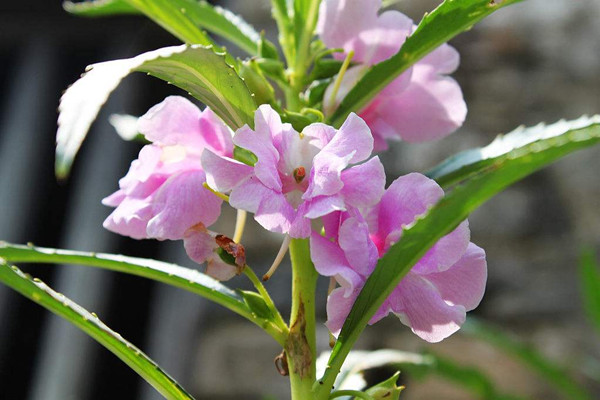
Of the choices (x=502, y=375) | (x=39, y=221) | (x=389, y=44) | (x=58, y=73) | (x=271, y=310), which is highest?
(x=58, y=73)

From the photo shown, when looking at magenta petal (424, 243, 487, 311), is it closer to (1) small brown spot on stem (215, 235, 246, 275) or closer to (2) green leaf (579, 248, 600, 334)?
(1) small brown spot on stem (215, 235, 246, 275)

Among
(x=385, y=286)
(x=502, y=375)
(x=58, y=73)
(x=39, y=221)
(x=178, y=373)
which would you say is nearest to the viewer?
(x=385, y=286)

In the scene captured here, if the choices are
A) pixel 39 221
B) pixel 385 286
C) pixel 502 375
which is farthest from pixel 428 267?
pixel 39 221

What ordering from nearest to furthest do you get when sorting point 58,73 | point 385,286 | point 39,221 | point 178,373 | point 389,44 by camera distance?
point 385,286 < point 389,44 < point 178,373 < point 39,221 < point 58,73

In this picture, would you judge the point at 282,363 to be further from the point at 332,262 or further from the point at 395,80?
the point at 395,80

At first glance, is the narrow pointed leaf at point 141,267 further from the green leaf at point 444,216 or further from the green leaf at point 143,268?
the green leaf at point 444,216

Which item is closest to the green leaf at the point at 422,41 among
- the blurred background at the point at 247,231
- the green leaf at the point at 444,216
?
the green leaf at the point at 444,216

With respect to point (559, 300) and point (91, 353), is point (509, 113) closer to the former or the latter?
point (559, 300)
